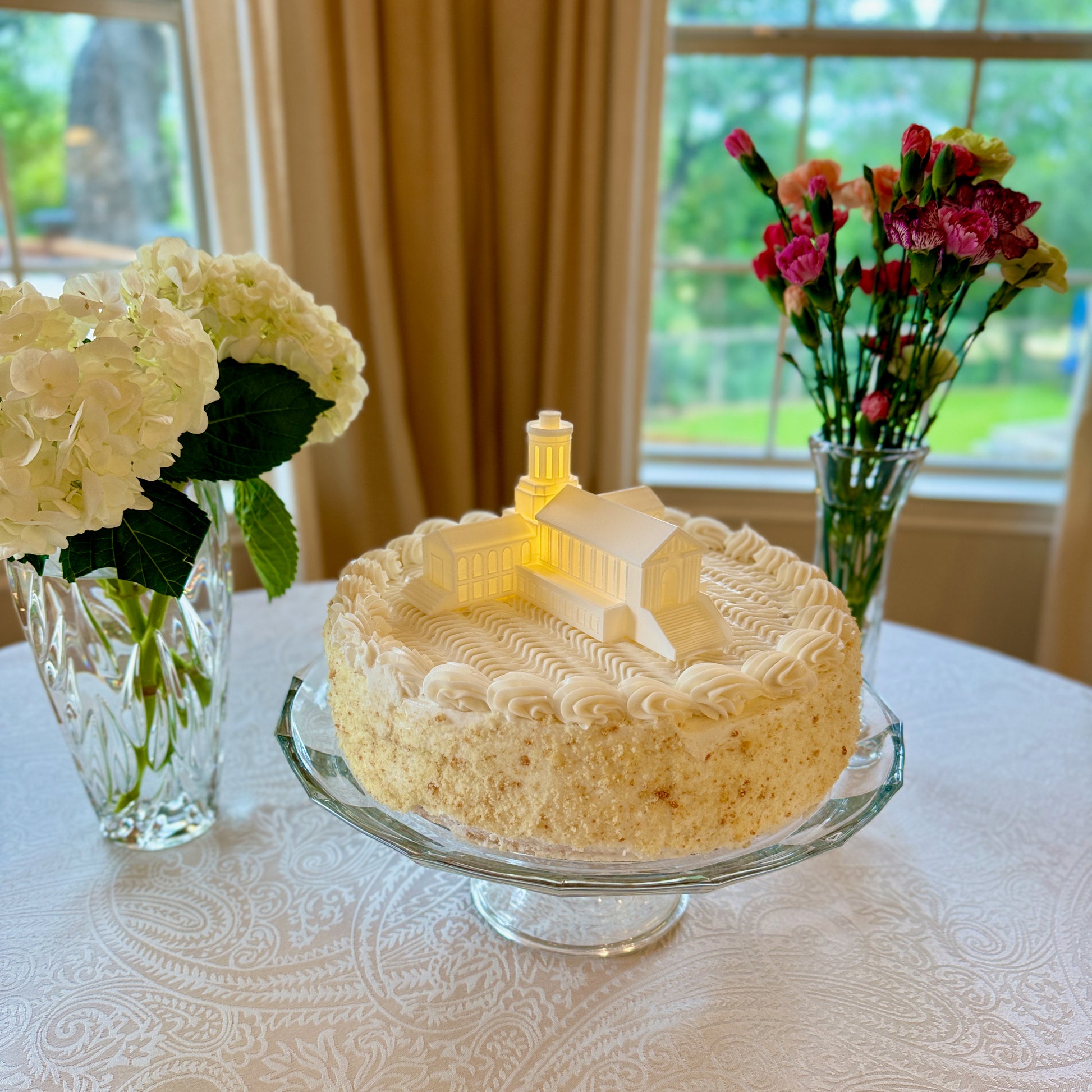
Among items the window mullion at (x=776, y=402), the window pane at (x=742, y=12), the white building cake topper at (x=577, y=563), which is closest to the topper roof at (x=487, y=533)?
the white building cake topper at (x=577, y=563)

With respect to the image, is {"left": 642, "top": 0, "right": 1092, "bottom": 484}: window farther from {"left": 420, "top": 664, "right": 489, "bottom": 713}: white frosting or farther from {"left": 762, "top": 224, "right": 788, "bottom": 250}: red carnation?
{"left": 420, "top": 664, "right": 489, "bottom": 713}: white frosting

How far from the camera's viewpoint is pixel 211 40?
214 cm

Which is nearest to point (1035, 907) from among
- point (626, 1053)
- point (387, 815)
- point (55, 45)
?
point (626, 1053)

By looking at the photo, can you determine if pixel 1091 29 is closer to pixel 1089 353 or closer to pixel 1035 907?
pixel 1089 353

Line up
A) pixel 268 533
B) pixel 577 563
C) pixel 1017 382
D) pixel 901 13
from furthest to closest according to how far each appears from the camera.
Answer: pixel 1017 382 → pixel 901 13 → pixel 268 533 → pixel 577 563

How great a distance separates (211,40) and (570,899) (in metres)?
2.02

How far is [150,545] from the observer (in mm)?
939

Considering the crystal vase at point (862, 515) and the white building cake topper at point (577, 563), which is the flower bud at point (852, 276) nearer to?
the crystal vase at point (862, 515)

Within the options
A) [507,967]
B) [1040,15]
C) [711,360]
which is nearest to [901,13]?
[1040,15]

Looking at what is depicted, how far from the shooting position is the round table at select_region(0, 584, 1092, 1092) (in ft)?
2.78

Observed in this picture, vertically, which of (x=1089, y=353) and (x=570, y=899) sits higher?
(x=1089, y=353)

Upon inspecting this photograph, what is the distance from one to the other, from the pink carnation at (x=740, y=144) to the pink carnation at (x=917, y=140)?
0.65ft

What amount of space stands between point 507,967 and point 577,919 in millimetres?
99

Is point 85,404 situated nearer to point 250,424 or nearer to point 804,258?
point 250,424
